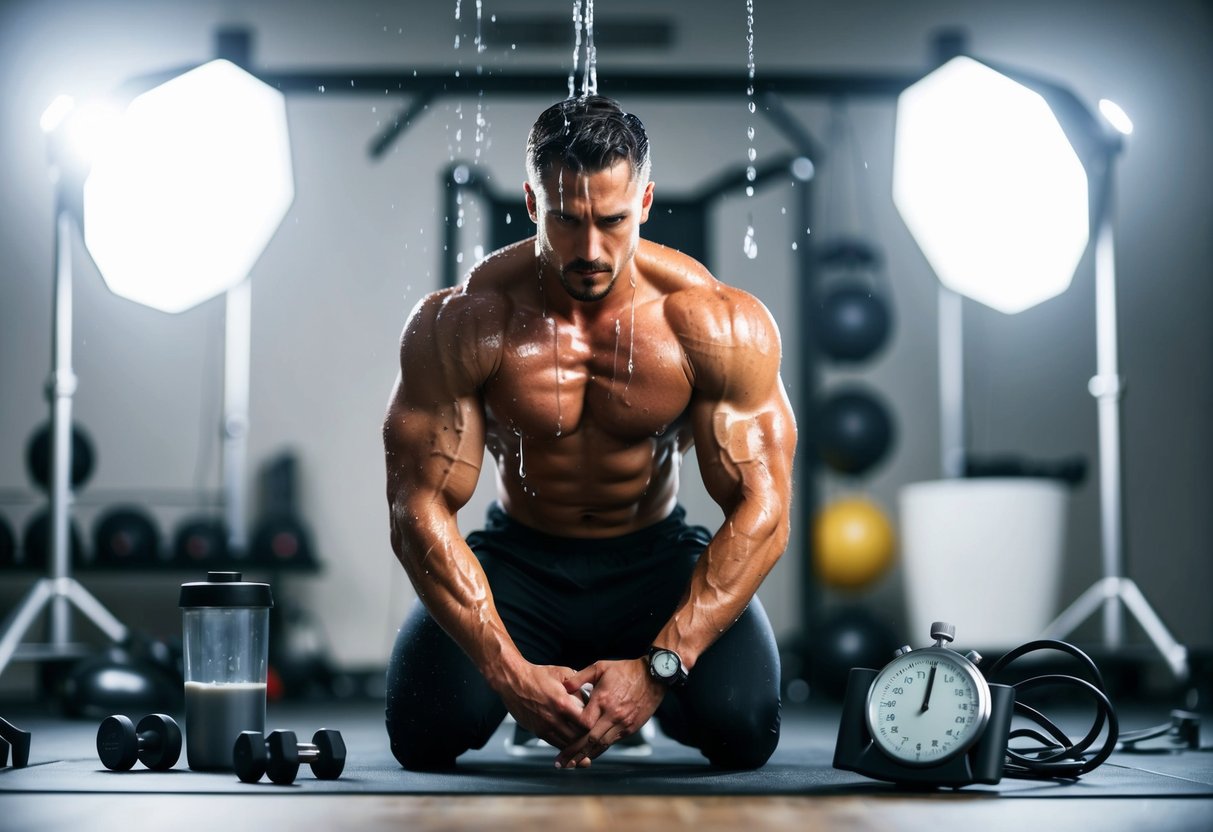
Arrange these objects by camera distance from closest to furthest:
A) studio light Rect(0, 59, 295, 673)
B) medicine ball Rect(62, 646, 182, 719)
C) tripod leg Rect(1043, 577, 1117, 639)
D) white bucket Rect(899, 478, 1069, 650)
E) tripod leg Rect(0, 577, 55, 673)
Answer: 1. medicine ball Rect(62, 646, 182, 719)
2. tripod leg Rect(0, 577, 55, 673)
3. tripod leg Rect(1043, 577, 1117, 639)
4. white bucket Rect(899, 478, 1069, 650)
5. studio light Rect(0, 59, 295, 673)

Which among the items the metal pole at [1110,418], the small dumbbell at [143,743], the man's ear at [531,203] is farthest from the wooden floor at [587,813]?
the metal pole at [1110,418]

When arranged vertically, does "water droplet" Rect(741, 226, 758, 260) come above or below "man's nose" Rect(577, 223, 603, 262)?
above

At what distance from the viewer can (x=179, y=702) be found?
4.02 metres

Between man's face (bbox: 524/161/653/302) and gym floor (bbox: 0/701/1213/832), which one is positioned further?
man's face (bbox: 524/161/653/302)

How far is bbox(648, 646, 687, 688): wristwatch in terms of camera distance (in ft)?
7.49

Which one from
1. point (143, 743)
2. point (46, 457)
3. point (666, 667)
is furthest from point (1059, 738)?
point (46, 457)

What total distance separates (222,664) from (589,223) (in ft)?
3.33

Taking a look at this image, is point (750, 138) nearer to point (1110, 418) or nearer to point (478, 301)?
point (1110, 418)

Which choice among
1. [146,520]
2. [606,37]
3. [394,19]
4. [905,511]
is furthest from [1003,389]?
[146,520]

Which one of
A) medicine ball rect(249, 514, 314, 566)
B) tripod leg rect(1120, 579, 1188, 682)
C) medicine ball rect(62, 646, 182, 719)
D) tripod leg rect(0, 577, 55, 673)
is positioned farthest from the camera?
medicine ball rect(249, 514, 314, 566)

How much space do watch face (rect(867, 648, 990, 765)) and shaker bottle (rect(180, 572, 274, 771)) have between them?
1.08m

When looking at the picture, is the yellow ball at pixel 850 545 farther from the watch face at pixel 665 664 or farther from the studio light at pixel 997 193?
the watch face at pixel 665 664

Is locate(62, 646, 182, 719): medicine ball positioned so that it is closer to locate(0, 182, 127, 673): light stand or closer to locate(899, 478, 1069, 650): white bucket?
locate(0, 182, 127, 673): light stand

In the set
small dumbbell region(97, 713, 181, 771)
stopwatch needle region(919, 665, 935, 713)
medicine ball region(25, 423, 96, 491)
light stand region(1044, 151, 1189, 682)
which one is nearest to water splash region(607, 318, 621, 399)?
stopwatch needle region(919, 665, 935, 713)
